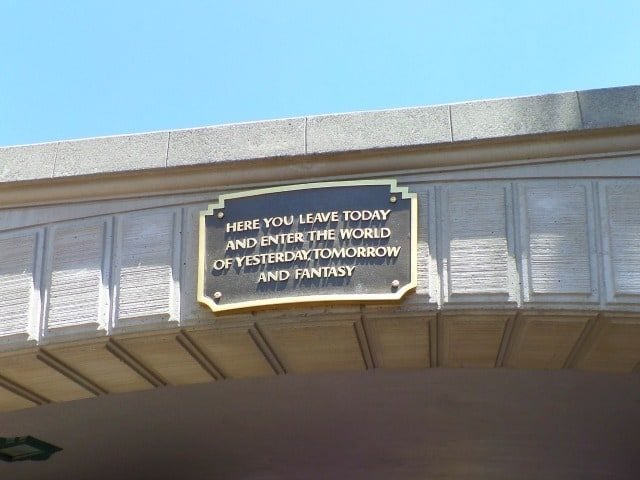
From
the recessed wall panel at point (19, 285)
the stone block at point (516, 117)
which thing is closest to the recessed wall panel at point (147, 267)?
the recessed wall panel at point (19, 285)

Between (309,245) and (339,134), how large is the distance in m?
0.87

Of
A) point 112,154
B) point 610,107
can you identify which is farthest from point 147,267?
point 610,107

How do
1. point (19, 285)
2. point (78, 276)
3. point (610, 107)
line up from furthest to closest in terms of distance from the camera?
point (19, 285), point (78, 276), point (610, 107)

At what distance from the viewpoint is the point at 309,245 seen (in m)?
7.54

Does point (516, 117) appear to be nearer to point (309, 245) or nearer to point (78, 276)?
point (309, 245)

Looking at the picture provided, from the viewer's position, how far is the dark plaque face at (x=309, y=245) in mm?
7379

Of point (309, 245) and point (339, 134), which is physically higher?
point (339, 134)

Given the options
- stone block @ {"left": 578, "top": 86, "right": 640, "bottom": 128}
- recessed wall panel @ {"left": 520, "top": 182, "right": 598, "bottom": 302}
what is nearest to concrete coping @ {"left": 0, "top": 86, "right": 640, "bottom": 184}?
stone block @ {"left": 578, "top": 86, "right": 640, "bottom": 128}

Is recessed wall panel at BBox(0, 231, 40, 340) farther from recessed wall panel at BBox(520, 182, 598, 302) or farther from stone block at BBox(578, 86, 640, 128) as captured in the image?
stone block at BBox(578, 86, 640, 128)

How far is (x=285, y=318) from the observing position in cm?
745

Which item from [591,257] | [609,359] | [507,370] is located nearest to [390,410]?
[507,370]

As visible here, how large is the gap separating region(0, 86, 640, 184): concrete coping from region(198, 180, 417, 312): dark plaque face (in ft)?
1.08

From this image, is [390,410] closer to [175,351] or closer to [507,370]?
[507,370]

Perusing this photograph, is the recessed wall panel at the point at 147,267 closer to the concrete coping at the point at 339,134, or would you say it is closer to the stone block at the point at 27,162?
the concrete coping at the point at 339,134
